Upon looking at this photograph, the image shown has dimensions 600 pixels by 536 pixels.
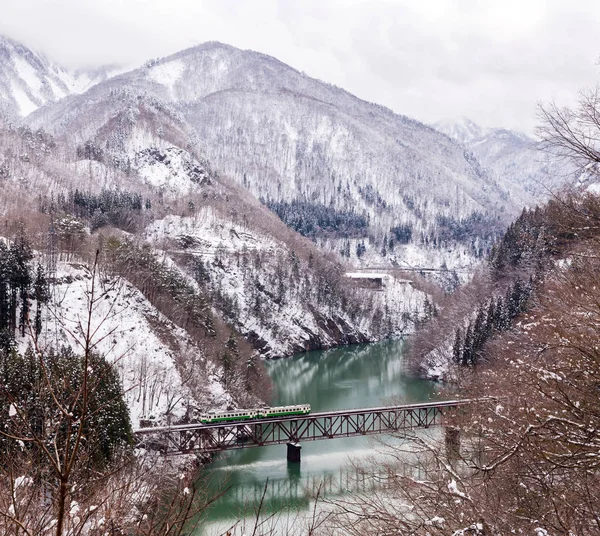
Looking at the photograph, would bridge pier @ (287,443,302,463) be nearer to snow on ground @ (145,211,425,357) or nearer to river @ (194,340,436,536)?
river @ (194,340,436,536)

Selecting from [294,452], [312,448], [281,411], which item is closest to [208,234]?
[281,411]

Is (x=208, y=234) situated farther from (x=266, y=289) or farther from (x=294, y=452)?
(x=294, y=452)

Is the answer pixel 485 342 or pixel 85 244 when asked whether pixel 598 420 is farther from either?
pixel 85 244

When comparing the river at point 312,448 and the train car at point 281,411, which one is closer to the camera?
the river at point 312,448

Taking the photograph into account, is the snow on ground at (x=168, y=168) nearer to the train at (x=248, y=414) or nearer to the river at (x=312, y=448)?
the river at (x=312, y=448)

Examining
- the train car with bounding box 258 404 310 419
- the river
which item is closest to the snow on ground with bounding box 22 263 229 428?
the train car with bounding box 258 404 310 419

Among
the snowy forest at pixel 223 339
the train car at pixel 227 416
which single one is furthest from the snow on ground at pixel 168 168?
the train car at pixel 227 416

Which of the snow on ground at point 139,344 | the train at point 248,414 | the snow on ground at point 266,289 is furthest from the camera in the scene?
the snow on ground at point 266,289
